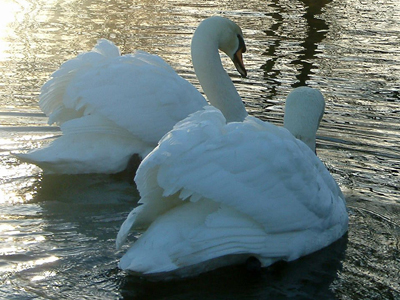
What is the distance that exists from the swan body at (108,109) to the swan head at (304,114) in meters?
0.96

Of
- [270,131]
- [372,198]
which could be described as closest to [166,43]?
[372,198]

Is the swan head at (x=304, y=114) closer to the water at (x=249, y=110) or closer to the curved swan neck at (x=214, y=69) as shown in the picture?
the water at (x=249, y=110)

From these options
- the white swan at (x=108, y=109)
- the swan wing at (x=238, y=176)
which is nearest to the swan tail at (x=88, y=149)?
the white swan at (x=108, y=109)

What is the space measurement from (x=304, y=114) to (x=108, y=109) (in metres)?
1.66

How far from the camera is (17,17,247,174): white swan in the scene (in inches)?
267

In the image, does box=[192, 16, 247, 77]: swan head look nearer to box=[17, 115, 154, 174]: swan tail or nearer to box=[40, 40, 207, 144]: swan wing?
box=[40, 40, 207, 144]: swan wing

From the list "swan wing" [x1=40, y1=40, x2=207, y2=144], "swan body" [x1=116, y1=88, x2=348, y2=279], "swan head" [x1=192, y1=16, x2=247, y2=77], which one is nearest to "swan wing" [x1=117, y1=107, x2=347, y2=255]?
"swan body" [x1=116, y1=88, x2=348, y2=279]

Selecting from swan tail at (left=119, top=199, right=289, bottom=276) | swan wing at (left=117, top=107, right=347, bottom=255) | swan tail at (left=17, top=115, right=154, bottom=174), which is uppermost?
swan wing at (left=117, top=107, right=347, bottom=255)

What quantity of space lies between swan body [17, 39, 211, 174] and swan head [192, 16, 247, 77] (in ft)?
2.71

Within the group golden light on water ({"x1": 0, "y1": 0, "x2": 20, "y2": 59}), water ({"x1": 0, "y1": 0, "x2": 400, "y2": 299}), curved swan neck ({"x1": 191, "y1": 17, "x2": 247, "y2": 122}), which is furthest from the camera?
golden light on water ({"x1": 0, "y1": 0, "x2": 20, "y2": 59})

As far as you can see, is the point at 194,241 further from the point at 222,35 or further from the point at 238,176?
the point at 222,35

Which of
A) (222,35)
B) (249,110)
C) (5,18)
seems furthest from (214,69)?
(5,18)

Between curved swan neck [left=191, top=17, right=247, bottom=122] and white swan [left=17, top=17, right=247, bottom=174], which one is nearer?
white swan [left=17, top=17, right=247, bottom=174]

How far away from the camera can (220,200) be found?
15.4ft
